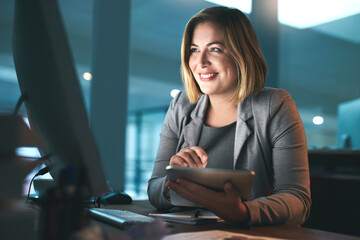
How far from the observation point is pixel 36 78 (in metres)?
0.62

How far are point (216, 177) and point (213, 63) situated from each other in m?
0.76

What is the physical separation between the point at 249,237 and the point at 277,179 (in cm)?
50

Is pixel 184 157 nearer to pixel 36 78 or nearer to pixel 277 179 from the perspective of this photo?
pixel 277 179

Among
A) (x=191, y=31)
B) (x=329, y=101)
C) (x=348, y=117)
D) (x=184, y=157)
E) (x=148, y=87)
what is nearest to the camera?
(x=184, y=157)

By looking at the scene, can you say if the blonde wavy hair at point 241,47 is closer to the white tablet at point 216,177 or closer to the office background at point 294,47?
the white tablet at point 216,177

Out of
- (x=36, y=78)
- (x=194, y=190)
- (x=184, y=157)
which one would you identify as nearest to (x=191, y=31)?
(x=184, y=157)

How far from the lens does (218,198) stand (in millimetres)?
856

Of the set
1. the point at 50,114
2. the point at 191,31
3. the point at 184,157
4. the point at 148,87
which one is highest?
the point at 148,87

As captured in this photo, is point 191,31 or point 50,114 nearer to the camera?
point 50,114

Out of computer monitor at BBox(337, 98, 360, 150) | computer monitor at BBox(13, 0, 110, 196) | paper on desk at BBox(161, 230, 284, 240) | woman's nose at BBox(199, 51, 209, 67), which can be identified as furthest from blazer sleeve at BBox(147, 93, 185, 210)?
computer monitor at BBox(337, 98, 360, 150)

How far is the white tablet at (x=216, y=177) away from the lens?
0.80 m

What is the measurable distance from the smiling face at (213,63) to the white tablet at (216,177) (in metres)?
0.71

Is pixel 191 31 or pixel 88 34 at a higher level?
pixel 88 34

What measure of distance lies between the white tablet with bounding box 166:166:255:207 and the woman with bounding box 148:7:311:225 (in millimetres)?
269
